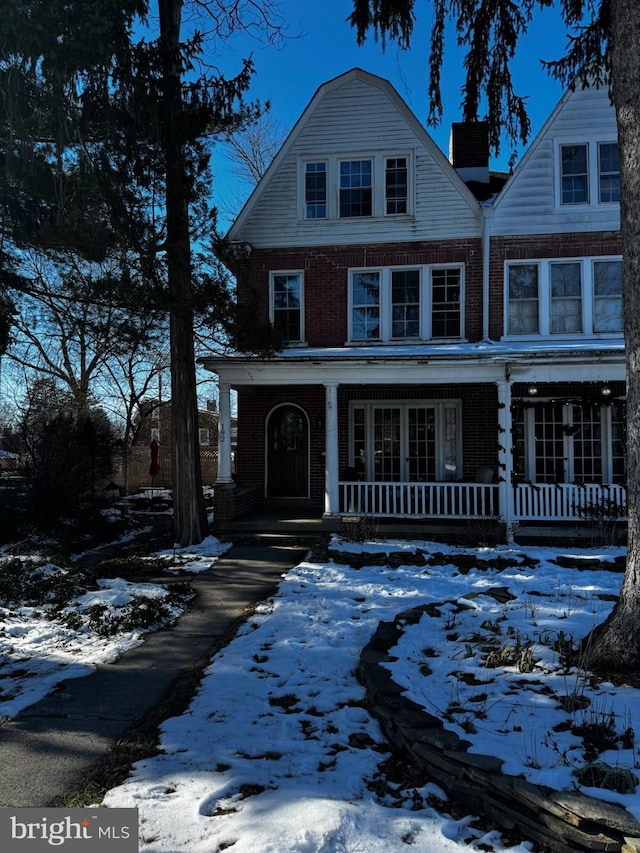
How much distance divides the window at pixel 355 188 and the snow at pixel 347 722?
9.25 m

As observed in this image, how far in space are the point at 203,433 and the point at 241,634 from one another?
37.9 m

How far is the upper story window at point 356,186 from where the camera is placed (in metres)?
13.3

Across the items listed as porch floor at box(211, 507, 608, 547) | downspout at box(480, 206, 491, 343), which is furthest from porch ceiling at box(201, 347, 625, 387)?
porch floor at box(211, 507, 608, 547)

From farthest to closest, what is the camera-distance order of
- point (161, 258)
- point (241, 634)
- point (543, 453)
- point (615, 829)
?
1. point (543, 453)
2. point (161, 258)
3. point (241, 634)
4. point (615, 829)

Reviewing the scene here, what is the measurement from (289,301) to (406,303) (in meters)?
2.63

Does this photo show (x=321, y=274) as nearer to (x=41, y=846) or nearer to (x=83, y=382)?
(x=41, y=846)

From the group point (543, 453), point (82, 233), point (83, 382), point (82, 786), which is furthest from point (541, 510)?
point (83, 382)

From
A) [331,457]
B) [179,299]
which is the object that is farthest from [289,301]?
[179,299]

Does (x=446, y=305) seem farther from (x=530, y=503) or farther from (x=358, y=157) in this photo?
(x=530, y=503)

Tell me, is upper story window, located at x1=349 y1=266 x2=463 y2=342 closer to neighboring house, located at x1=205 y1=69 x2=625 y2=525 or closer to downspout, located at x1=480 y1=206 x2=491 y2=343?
neighboring house, located at x1=205 y1=69 x2=625 y2=525

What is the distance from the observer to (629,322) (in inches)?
190

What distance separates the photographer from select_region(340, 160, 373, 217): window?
44.2 ft

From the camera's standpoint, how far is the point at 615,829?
2.63m

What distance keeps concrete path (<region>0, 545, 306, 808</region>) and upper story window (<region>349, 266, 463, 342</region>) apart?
737cm
